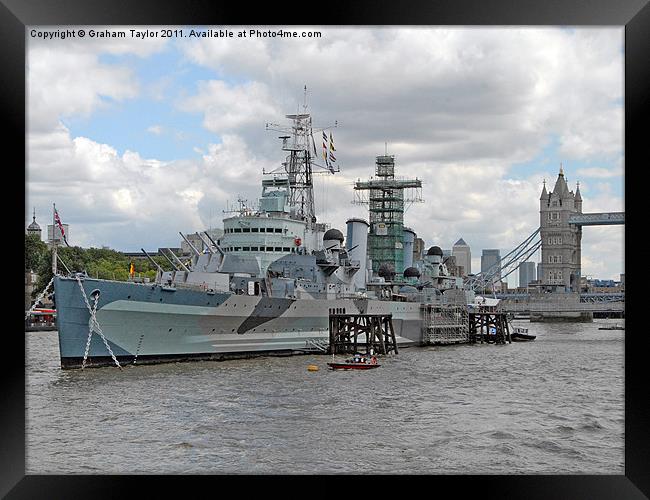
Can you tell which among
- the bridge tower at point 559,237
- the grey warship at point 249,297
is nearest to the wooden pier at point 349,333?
the grey warship at point 249,297

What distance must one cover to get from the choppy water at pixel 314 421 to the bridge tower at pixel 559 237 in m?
58.2

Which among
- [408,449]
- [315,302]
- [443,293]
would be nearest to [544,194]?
[443,293]

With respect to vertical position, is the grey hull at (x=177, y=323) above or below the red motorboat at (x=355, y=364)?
above

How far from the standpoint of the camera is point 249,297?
26.5m

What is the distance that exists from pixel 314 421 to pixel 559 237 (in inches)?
2811

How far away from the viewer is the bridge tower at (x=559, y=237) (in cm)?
8169

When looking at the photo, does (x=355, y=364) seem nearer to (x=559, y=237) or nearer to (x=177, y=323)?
(x=177, y=323)

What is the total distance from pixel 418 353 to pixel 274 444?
22305 mm

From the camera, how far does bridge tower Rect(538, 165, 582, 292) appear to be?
81.7 m

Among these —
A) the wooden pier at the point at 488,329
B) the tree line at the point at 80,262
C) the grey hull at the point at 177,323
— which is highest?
the tree line at the point at 80,262
